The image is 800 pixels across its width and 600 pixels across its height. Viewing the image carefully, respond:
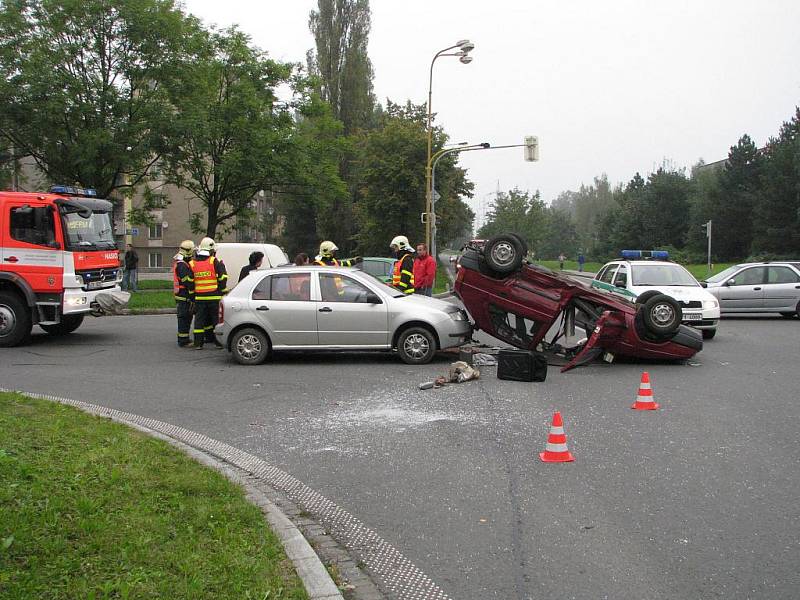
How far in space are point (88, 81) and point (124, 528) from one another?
24.7 m

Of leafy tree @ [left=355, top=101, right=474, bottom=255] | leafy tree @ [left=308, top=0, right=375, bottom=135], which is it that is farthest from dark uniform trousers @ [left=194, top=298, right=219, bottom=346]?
leafy tree @ [left=308, top=0, right=375, bottom=135]

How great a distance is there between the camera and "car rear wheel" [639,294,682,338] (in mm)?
11306

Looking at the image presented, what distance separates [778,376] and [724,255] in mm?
61154

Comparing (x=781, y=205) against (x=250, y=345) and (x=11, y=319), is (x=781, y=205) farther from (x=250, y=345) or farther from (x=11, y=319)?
(x=11, y=319)

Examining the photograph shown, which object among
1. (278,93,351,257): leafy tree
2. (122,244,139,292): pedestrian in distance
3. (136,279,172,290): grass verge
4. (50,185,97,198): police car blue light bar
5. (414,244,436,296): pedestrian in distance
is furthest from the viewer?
(278,93,351,257): leafy tree

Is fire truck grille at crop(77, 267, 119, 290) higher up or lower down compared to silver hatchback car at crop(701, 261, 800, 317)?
higher up

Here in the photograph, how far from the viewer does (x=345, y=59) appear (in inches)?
2250

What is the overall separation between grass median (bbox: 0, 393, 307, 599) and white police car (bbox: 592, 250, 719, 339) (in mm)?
10918

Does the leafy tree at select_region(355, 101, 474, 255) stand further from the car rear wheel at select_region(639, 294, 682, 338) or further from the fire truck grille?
the car rear wheel at select_region(639, 294, 682, 338)

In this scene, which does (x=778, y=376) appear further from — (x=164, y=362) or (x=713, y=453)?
(x=164, y=362)

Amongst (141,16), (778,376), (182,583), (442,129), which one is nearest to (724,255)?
(442,129)

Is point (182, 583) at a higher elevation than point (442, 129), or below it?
below

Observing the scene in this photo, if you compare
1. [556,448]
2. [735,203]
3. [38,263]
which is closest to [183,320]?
[38,263]

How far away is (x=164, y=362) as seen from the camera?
1202 centimetres
